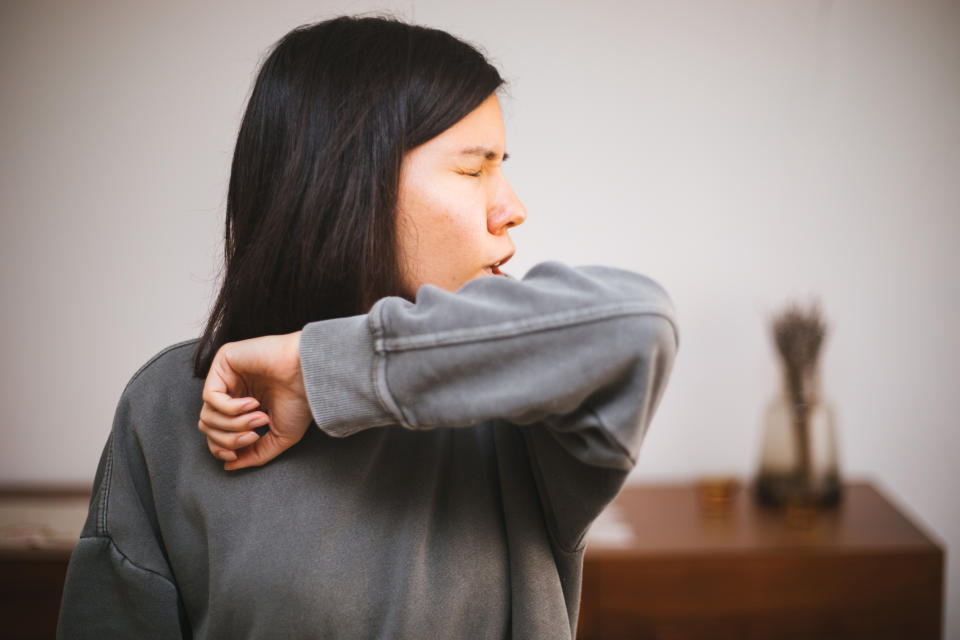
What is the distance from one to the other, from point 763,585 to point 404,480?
1.30 meters

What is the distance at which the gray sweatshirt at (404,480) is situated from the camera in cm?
58

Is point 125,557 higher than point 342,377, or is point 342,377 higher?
point 342,377

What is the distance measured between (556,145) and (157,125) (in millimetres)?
1040

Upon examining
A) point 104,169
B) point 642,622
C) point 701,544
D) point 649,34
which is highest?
point 649,34

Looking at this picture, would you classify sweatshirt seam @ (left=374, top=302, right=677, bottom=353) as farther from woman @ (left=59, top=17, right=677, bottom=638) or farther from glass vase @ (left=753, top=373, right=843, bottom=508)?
glass vase @ (left=753, top=373, right=843, bottom=508)

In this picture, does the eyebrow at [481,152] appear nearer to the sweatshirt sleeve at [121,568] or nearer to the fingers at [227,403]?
Answer: the fingers at [227,403]

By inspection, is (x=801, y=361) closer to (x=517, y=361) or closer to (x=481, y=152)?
(x=481, y=152)

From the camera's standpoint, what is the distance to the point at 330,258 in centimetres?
74

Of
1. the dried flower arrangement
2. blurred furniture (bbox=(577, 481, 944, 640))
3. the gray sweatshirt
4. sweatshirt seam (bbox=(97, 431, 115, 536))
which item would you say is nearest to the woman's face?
the gray sweatshirt

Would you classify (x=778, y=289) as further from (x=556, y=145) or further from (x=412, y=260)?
(x=412, y=260)

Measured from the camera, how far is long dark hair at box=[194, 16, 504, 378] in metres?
0.73

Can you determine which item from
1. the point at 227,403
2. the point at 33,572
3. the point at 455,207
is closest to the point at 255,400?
the point at 227,403

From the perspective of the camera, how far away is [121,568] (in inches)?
30.5

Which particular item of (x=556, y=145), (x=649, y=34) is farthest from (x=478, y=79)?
(x=649, y=34)
